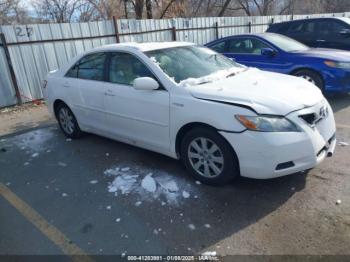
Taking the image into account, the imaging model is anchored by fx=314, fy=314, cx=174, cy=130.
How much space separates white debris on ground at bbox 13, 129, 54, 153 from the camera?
5242 mm

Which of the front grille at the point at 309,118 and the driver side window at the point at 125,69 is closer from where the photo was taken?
the front grille at the point at 309,118

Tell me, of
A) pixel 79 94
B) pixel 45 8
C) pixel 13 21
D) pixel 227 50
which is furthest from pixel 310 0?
pixel 79 94

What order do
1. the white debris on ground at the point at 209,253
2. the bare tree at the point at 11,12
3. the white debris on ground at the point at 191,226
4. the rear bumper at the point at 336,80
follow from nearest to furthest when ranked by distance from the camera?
the white debris on ground at the point at 209,253
the white debris on ground at the point at 191,226
the rear bumper at the point at 336,80
the bare tree at the point at 11,12

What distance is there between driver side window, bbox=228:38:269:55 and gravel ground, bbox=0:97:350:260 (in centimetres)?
338

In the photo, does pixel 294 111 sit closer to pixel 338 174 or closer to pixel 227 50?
pixel 338 174

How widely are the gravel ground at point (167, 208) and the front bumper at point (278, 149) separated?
36cm

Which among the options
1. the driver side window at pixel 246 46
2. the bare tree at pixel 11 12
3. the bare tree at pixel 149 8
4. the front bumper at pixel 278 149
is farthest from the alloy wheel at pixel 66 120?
the bare tree at pixel 11 12

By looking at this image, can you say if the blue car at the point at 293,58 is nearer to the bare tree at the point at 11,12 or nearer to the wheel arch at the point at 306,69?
the wheel arch at the point at 306,69

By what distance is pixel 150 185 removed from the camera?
3684 millimetres

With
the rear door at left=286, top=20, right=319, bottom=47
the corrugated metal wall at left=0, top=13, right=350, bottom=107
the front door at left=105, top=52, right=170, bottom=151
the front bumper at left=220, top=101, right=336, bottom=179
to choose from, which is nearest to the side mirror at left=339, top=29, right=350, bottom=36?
the rear door at left=286, top=20, right=319, bottom=47

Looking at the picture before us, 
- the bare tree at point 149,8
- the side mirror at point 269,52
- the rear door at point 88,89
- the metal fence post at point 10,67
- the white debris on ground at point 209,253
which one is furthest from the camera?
the bare tree at point 149,8

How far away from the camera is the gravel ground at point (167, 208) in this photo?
273 cm

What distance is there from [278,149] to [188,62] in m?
1.75

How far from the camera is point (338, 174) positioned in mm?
3658
